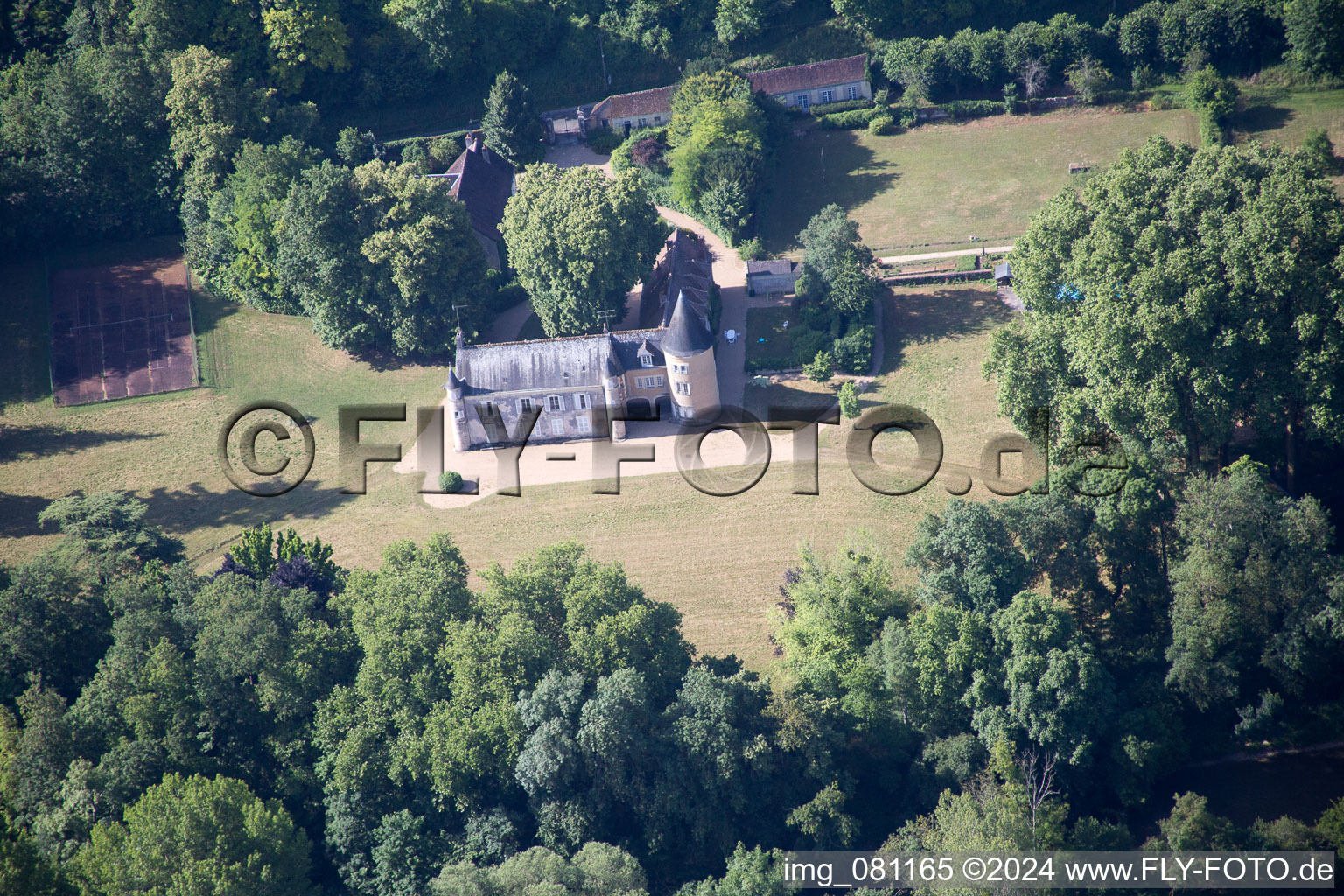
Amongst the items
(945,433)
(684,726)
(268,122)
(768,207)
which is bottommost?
(684,726)

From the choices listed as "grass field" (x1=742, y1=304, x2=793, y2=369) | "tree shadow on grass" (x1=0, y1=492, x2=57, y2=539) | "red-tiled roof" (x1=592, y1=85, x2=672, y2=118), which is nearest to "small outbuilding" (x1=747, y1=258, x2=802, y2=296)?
"grass field" (x1=742, y1=304, x2=793, y2=369)

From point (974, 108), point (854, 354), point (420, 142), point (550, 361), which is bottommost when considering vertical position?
point (854, 354)

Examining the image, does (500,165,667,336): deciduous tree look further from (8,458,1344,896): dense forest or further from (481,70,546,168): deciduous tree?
(8,458,1344,896): dense forest

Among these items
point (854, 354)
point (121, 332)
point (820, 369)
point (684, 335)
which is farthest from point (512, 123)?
point (854, 354)

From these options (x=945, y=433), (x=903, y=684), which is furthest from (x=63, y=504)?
(x=945, y=433)

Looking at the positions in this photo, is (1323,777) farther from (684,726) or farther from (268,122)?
(268,122)

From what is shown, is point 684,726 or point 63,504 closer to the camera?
point 684,726

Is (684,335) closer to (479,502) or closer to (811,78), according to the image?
(479,502)
